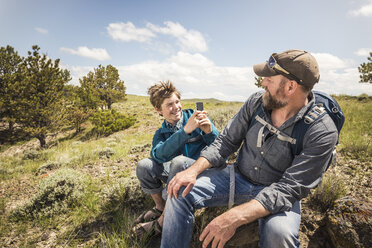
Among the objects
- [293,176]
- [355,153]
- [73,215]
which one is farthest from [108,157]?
[355,153]

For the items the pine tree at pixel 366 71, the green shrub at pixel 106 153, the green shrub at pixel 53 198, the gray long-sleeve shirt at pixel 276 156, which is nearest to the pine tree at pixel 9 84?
the green shrub at pixel 106 153

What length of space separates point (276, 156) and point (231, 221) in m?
0.83

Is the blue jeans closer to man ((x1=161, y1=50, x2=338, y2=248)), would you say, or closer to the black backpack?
man ((x1=161, y1=50, x2=338, y2=248))

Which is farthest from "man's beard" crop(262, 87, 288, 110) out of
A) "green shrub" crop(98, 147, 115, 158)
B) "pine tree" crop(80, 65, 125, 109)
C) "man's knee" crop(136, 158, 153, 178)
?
"pine tree" crop(80, 65, 125, 109)

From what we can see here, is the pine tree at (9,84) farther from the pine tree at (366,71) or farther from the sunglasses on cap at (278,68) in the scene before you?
the pine tree at (366,71)

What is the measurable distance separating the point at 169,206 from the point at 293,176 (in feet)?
3.95

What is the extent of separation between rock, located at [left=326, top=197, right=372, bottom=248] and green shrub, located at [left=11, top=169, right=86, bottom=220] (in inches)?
151

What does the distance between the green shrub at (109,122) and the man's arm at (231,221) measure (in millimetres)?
16798

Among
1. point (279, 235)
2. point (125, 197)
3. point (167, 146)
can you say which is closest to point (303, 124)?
point (279, 235)

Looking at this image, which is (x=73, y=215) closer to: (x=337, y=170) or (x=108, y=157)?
(x=108, y=157)

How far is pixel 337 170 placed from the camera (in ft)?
10.4

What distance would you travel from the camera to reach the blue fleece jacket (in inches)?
92.6

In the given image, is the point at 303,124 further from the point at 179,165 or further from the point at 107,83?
the point at 107,83

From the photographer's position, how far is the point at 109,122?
58.6 ft
